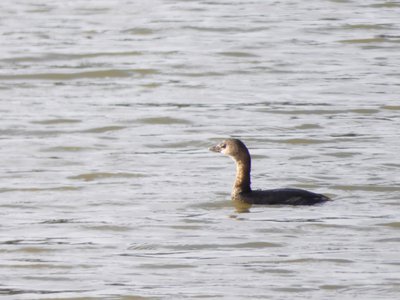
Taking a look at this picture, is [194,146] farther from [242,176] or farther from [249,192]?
[249,192]

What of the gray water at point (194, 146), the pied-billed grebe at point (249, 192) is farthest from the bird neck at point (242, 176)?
the gray water at point (194, 146)

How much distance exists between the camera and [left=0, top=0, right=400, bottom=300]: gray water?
11.1 meters

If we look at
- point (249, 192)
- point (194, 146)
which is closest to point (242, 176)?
point (249, 192)

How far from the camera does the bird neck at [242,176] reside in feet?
43.6

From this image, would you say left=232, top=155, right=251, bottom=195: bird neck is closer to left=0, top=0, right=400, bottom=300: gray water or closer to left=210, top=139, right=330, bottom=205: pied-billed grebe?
left=210, top=139, right=330, bottom=205: pied-billed grebe

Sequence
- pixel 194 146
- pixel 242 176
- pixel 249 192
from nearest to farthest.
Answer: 1. pixel 249 192
2. pixel 242 176
3. pixel 194 146

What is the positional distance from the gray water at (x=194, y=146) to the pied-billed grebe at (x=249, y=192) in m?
0.09

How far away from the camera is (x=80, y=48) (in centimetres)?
2105

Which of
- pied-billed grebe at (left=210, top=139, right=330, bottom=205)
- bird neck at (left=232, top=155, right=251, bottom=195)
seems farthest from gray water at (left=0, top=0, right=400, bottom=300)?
bird neck at (left=232, top=155, right=251, bottom=195)

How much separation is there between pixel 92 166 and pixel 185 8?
9.50 meters

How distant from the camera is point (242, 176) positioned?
13352 millimetres

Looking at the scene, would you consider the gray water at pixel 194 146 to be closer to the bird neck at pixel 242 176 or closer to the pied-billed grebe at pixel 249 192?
the pied-billed grebe at pixel 249 192

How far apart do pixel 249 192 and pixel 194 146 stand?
8.83 feet

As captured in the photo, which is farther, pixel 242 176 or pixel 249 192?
pixel 242 176
